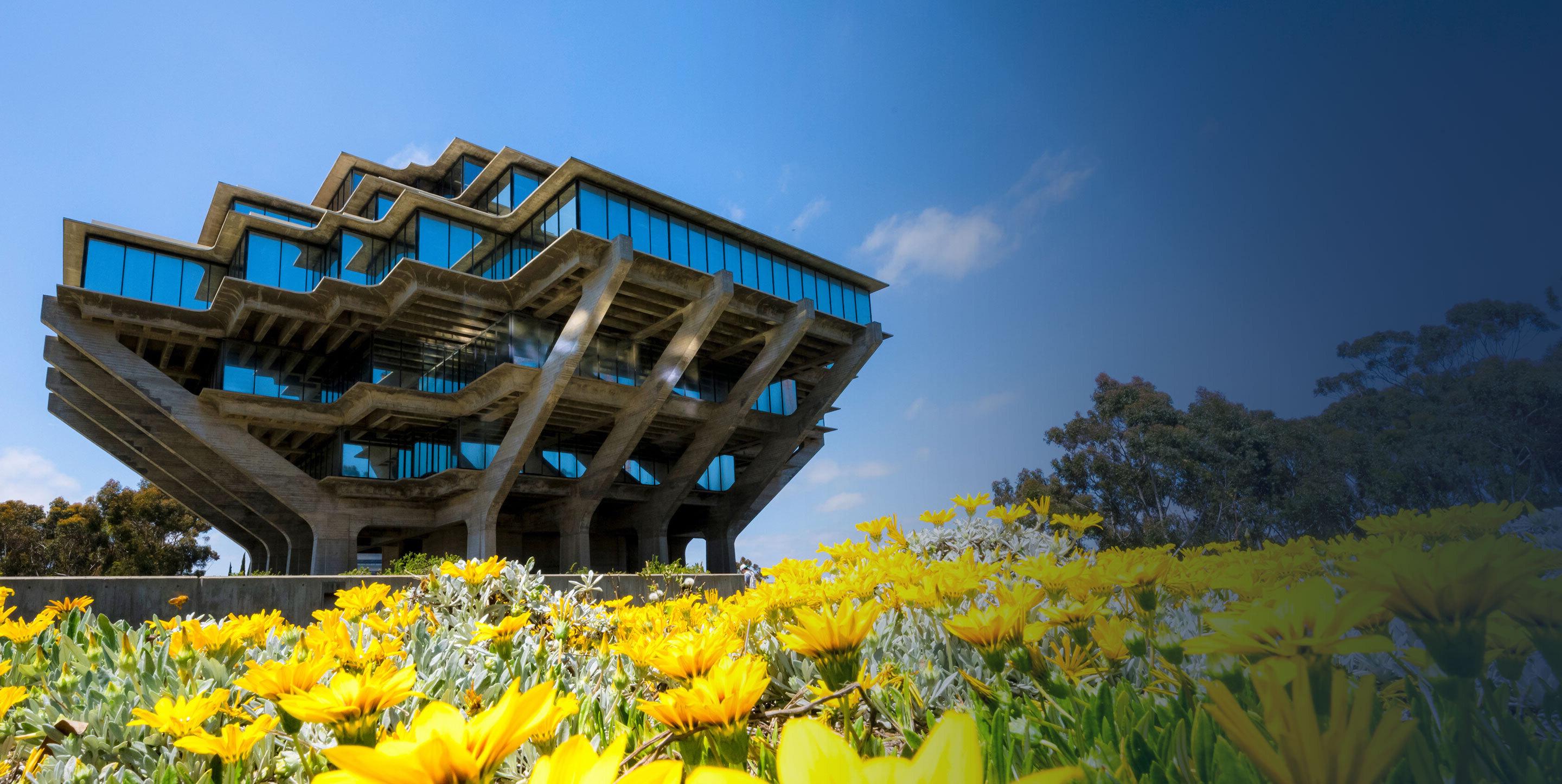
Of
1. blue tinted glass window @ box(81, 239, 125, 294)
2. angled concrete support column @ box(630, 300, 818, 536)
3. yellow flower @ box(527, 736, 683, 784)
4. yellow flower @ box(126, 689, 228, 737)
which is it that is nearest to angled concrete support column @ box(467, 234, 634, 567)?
angled concrete support column @ box(630, 300, 818, 536)

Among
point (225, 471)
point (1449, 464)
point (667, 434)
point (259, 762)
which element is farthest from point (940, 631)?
point (225, 471)

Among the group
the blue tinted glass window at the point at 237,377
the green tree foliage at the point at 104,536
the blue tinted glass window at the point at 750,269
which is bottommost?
the green tree foliage at the point at 104,536

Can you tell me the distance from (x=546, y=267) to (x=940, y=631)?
20.4m

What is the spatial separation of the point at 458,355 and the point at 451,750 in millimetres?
24977

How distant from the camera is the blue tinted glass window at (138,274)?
22.4 m

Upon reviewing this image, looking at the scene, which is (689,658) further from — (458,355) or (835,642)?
(458,355)

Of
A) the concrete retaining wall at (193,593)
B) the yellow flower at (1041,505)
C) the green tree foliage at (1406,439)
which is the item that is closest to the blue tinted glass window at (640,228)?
the concrete retaining wall at (193,593)

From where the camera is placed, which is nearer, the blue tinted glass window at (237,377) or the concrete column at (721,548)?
the blue tinted glass window at (237,377)

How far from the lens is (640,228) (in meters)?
21.8

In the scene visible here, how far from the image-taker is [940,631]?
6.06 ft

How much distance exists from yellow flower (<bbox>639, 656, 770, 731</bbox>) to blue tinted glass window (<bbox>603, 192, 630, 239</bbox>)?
21.0 m

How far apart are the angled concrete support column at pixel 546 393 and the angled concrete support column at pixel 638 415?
2237mm

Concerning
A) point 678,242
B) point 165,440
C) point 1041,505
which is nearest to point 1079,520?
point 1041,505

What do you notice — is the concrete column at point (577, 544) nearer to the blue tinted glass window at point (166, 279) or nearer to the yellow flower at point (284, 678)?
the blue tinted glass window at point (166, 279)
